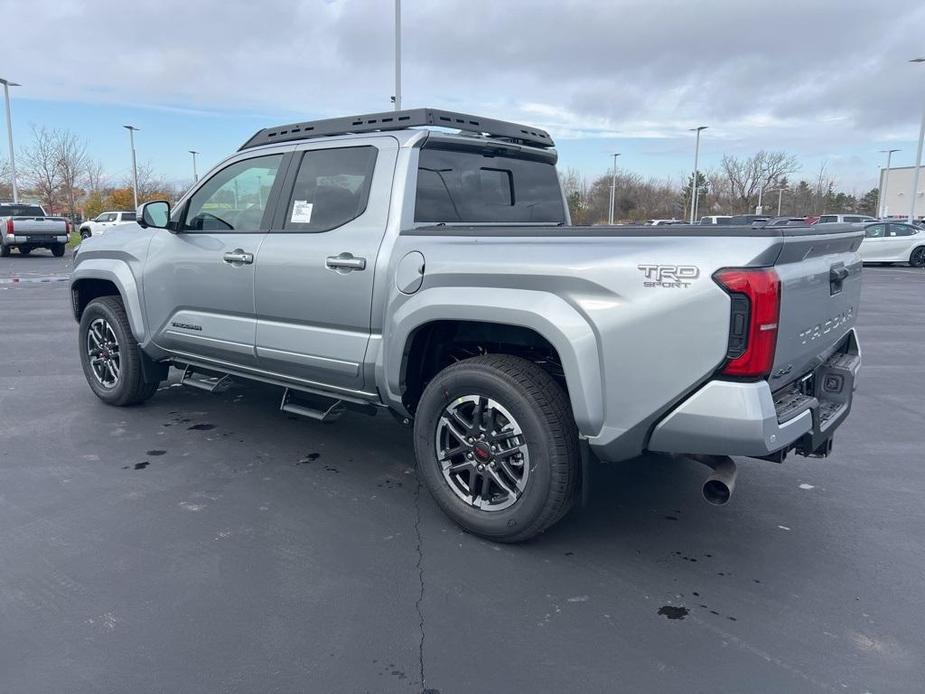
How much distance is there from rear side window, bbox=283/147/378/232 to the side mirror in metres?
1.18

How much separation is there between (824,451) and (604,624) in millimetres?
1512

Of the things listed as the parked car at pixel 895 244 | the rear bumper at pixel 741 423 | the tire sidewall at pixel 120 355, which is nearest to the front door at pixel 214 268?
the tire sidewall at pixel 120 355

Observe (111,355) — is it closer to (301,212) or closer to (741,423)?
(301,212)

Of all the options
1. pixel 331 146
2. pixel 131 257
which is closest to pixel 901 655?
pixel 331 146

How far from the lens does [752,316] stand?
8.96 feet

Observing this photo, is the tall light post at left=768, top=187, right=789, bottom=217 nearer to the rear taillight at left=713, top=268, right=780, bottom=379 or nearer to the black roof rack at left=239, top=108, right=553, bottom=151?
the black roof rack at left=239, top=108, right=553, bottom=151

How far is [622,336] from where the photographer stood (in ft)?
9.79

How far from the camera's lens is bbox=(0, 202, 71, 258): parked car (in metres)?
23.1

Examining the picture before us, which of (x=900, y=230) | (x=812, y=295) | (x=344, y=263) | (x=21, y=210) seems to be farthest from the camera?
(x=21, y=210)

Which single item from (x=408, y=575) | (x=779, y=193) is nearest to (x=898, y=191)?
(x=779, y=193)

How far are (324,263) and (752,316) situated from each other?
90.2 inches

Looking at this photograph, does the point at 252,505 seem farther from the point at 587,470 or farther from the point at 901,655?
the point at 901,655

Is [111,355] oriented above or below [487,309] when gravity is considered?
below

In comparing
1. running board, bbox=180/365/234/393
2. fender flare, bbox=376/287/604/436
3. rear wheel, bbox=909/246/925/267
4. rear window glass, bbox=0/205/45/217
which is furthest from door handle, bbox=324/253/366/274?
rear wheel, bbox=909/246/925/267
